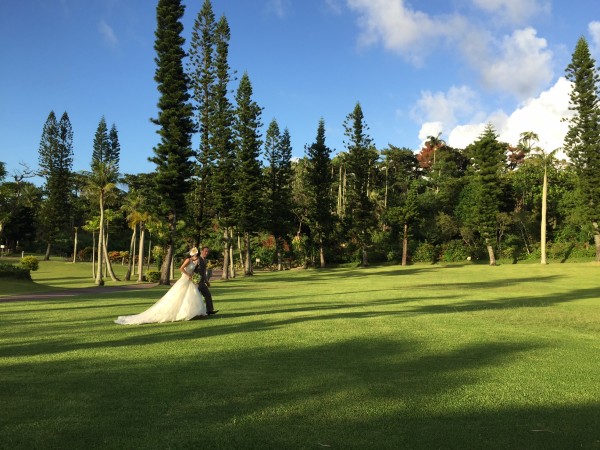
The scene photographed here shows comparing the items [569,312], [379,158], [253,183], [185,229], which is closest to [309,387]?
[569,312]

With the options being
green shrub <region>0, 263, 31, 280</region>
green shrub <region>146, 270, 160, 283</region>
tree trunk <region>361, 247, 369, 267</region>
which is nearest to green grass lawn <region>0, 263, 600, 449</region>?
green shrub <region>0, 263, 31, 280</region>

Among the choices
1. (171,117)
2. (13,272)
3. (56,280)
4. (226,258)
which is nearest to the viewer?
(13,272)

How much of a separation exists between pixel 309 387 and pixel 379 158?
192 feet

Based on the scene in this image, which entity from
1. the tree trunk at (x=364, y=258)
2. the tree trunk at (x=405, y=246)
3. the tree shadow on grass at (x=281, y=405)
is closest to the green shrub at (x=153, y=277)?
the tree trunk at (x=364, y=258)

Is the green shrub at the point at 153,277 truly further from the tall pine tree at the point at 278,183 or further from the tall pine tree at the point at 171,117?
the tall pine tree at the point at 278,183

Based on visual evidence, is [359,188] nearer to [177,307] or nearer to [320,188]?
[320,188]

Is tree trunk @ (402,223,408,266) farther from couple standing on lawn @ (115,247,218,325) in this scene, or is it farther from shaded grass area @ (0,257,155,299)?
couple standing on lawn @ (115,247,218,325)

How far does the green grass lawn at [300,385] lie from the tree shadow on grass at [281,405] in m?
0.02

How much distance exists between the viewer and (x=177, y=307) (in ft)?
34.8

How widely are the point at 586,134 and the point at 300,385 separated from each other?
4632 cm

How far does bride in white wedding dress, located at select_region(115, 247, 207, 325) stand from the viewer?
10367mm

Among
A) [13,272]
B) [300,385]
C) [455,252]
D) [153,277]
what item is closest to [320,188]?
[455,252]

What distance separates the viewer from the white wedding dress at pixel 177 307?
10.4m

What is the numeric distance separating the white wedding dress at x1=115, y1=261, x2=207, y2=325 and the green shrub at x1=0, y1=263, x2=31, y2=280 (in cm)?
1829
